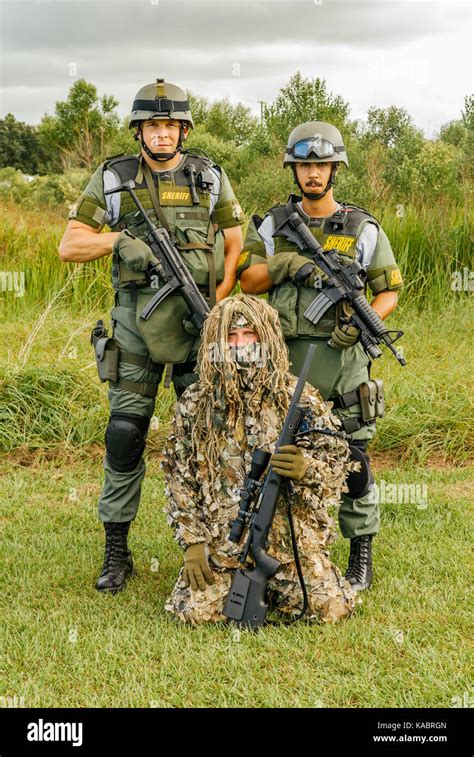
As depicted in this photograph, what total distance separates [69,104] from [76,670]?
65.7 ft

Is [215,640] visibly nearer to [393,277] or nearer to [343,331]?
[343,331]

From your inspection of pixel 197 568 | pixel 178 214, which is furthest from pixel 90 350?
pixel 197 568

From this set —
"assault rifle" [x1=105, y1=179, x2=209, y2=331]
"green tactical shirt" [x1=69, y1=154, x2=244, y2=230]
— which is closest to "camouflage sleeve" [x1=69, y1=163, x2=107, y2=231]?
"green tactical shirt" [x1=69, y1=154, x2=244, y2=230]

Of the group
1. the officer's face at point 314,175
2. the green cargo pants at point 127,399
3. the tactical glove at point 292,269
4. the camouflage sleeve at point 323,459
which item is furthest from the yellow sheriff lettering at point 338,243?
the green cargo pants at point 127,399

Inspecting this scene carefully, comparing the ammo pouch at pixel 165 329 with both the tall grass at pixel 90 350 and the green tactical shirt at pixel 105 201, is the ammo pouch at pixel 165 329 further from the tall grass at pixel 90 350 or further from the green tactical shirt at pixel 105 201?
the tall grass at pixel 90 350

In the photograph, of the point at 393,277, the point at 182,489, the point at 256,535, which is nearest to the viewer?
the point at 256,535

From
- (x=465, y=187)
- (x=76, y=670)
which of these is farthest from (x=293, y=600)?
(x=465, y=187)

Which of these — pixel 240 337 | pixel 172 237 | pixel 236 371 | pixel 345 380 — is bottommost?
pixel 345 380

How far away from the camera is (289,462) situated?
3.77 meters

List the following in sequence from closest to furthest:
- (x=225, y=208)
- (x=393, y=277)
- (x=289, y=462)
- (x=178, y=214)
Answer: (x=289, y=462)
(x=178, y=214)
(x=393, y=277)
(x=225, y=208)

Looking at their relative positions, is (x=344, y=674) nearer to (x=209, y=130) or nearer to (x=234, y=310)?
(x=234, y=310)

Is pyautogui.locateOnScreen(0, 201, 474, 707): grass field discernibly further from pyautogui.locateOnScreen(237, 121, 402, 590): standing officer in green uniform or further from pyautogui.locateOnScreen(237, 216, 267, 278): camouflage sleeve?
pyautogui.locateOnScreen(237, 216, 267, 278): camouflage sleeve

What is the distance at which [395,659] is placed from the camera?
3.70m

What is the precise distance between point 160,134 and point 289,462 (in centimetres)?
171
